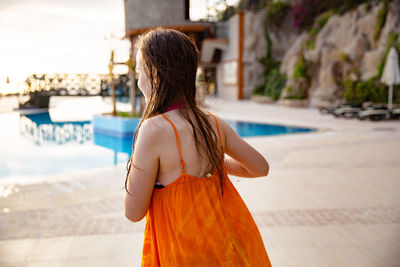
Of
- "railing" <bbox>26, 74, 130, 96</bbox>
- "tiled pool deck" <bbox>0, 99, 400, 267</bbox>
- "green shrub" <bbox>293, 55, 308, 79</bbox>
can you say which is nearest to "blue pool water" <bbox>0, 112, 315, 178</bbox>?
"tiled pool deck" <bbox>0, 99, 400, 267</bbox>

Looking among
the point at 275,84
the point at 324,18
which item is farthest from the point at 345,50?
the point at 275,84

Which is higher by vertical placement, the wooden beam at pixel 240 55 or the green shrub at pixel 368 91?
the wooden beam at pixel 240 55

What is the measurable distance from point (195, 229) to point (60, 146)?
872 cm

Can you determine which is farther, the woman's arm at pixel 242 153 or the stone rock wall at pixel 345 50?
the stone rock wall at pixel 345 50

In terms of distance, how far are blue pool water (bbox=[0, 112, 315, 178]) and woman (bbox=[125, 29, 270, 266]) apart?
19.8 feet

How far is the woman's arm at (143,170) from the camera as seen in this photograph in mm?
968

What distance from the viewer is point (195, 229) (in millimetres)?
1040

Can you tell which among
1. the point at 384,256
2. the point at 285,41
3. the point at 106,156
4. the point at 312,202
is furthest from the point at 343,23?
the point at 384,256

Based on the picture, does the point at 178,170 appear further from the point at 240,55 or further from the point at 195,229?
the point at 240,55

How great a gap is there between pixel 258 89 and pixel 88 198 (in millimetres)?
18300

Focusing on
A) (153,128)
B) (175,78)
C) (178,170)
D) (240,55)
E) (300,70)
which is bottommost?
(178,170)

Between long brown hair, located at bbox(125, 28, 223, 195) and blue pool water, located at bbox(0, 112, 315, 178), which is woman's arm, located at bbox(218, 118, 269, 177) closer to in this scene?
long brown hair, located at bbox(125, 28, 223, 195)

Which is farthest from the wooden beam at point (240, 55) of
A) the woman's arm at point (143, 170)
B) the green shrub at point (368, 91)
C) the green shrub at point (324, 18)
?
the woman's arm at point (143, 170)

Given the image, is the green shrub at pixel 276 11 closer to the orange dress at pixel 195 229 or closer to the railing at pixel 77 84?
the railing at pixel 77 84
